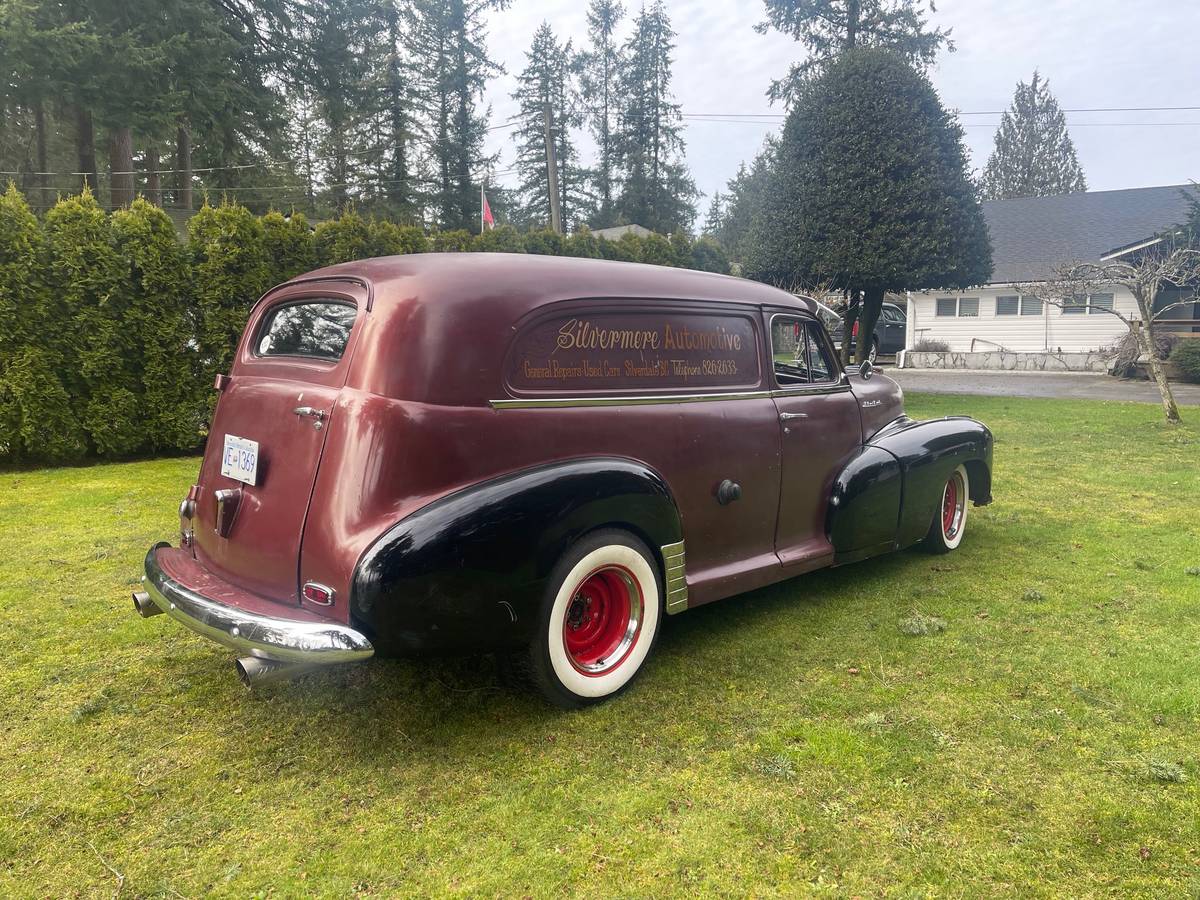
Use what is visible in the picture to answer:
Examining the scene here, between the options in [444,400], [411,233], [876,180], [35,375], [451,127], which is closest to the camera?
[444,400]

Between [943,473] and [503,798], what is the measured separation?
11.9 ft

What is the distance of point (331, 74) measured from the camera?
59.5 feet

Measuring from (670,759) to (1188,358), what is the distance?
69.6ft

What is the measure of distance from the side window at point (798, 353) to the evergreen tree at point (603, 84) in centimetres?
4133

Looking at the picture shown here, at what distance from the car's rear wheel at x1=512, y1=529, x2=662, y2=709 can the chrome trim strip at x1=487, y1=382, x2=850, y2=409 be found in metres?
0.55

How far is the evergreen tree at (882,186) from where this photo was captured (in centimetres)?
1430

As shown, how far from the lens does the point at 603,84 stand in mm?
43250

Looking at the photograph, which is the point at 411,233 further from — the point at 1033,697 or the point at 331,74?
the point at 331,74

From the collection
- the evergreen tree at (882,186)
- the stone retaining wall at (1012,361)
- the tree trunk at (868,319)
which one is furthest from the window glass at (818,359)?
the stone retaining wall at (1012,361)

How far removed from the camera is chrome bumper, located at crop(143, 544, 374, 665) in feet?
7.91

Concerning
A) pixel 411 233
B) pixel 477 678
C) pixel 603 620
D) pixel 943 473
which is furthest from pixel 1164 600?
pixel 411 233

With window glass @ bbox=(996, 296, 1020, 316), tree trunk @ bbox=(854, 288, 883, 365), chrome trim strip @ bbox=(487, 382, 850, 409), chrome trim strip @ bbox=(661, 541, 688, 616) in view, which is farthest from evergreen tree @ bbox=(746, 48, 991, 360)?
chrome trim strip @ bbox=(661, 541, 688, 616)

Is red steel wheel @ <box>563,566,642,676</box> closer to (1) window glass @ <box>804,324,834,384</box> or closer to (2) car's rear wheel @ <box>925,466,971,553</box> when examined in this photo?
(1) window glass @ <box>804,324,834,384</box>

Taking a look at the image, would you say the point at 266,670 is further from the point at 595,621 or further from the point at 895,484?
the point at 895,484
